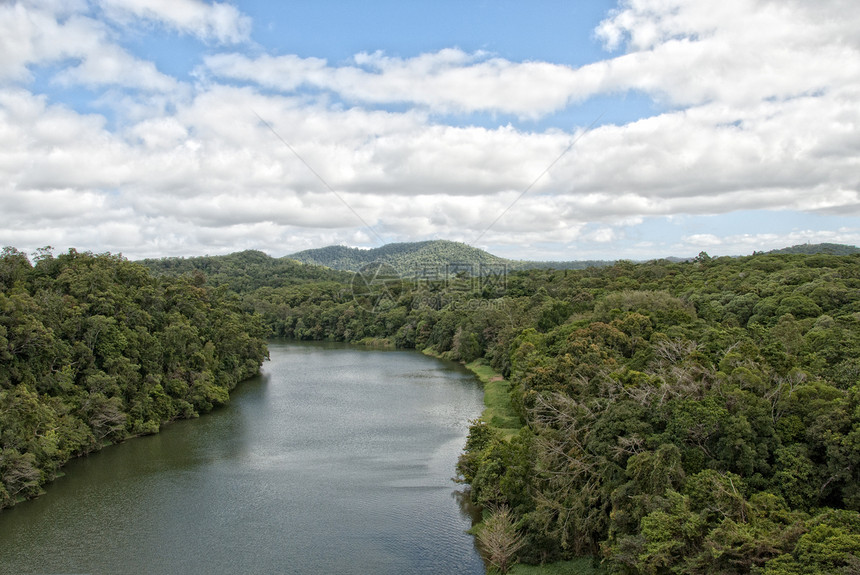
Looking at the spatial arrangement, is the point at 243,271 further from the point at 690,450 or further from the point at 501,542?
the point at 690,450

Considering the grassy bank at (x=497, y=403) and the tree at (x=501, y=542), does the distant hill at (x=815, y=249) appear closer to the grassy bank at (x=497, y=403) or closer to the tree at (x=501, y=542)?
the grassy bank at (x=497, y=403)

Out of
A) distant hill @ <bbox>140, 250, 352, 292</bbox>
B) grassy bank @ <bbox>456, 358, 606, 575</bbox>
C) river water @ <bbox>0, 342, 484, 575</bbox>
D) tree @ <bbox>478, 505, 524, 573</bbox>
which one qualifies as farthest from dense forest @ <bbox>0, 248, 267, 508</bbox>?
distant hill @ <bbox>140, 250, 352, 292</bbox>

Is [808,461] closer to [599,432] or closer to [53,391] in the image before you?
[599,432]

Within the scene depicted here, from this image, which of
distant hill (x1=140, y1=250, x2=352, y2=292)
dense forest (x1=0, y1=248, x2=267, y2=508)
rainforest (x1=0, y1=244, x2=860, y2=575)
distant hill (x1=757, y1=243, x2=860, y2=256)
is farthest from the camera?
distant hill (x1=140, y1=250, x2=352, y2=292)

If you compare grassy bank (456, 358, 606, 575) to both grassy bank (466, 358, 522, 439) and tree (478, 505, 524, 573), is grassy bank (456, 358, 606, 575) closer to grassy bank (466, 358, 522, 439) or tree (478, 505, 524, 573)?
grassy bank (466, 358, 522, 439)

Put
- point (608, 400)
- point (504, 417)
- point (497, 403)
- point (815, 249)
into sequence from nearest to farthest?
point (608, 400) < point (504, 417) < point (497, 403) < point (815, 249)

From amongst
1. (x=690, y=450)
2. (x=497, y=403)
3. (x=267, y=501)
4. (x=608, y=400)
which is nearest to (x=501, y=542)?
(x=608, y=400)
